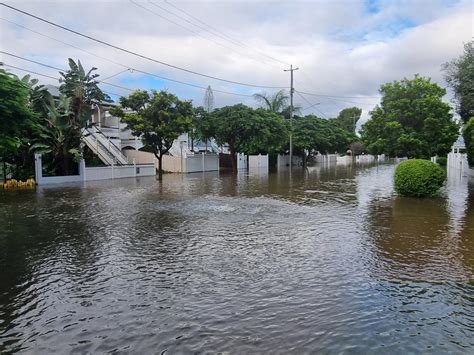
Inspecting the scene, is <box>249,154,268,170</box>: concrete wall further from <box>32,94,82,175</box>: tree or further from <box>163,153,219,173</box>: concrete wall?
<box>32,94,82,175</box>: tree

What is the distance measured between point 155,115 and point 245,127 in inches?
351

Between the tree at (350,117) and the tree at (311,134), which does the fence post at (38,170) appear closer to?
the tree at (311,134)

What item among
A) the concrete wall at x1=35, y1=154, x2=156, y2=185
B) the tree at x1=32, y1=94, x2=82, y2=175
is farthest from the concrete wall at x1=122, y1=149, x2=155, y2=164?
the tree at x1=32, y1=94, x2=82, y2=175

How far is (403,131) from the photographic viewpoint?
59.8 ft

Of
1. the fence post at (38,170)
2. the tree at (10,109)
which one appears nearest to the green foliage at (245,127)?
the fence post at (38,170)

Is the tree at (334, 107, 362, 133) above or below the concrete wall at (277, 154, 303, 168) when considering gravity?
above

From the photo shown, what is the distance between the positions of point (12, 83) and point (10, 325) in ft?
32.0

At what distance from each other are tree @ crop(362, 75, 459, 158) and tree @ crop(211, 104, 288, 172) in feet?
51.6

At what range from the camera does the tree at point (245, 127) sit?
33656 millimetres

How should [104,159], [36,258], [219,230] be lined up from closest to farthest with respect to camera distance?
[36,258], [219,230], [104,159]

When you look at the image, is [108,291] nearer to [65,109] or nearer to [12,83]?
[12,83]

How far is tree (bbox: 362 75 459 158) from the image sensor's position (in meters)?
17.9

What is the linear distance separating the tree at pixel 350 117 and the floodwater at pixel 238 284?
270 feet

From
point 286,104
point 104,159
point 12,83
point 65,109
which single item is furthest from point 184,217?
point 286,104
